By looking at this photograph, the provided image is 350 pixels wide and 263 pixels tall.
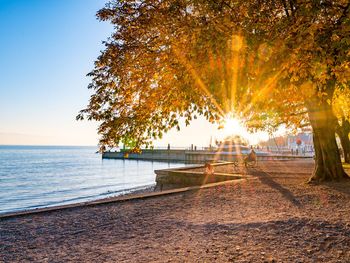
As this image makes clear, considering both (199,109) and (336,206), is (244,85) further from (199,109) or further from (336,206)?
(336,206)

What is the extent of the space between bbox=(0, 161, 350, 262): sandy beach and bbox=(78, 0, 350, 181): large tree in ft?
9.81

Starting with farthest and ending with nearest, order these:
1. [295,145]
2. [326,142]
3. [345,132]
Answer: [295,145]
[345,132]
[326,142]

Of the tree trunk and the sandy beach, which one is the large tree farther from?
the sandy beach

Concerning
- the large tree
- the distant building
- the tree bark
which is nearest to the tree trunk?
the large tree

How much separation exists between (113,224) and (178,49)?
5.45 metres

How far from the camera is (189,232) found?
22.5 ft

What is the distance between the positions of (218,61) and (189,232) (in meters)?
3.96

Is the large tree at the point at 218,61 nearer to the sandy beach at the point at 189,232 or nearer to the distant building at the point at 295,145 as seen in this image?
the sandy beach at the point at 189,232

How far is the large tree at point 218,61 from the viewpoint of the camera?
7.36 meters

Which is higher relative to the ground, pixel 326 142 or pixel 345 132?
pixel 345 132

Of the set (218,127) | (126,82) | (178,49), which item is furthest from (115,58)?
(218,127)

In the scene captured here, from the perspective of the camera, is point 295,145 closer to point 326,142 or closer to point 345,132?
point 345,132

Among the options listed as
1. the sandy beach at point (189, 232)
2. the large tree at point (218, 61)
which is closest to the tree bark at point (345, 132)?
the large tree at point (218, 61)

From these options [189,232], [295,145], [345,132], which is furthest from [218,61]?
[295,145]
